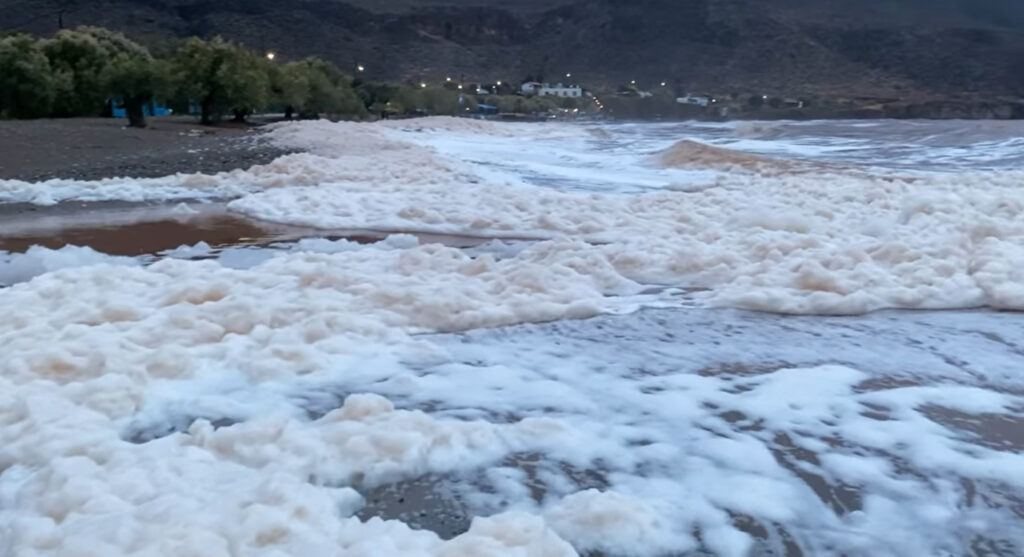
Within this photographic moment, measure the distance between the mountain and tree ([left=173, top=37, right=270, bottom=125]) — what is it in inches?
2062

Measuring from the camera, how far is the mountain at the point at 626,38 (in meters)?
90.0

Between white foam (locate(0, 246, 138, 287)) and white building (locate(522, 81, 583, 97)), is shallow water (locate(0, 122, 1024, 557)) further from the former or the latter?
white building (locate(522, 81, 583, 97))

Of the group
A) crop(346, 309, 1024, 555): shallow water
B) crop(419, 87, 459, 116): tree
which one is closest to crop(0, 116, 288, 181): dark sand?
crop(346, 309, 1024, 555): shallow water

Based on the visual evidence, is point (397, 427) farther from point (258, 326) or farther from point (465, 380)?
point (258, 326)

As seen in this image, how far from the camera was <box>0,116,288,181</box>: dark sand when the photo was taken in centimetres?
1234

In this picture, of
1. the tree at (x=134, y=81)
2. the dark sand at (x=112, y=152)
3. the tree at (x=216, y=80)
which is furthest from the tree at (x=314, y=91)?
the dark sand at (x=112, y=152)

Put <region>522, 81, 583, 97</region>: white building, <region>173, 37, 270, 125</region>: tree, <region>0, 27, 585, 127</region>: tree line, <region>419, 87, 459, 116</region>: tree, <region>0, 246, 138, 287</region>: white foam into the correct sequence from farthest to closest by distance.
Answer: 1. <region>522, 81, 583, 97</region>: white building
2. <region>419, 87, 459, 116</region>: tree
3. <region>173, 37, 270, 125</region>: tree
4. <region>0, 27, 585, 127</region>: tree line
5. <region>0, 246, 138, 287</region>: white foam

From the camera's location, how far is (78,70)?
2633cm

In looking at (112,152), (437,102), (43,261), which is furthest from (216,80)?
(437,102)

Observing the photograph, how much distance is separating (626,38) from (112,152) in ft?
390

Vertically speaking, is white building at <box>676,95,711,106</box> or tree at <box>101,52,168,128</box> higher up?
tree at <box>101,52,168,128</box>

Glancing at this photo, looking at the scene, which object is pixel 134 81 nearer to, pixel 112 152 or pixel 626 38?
pixel 112 152

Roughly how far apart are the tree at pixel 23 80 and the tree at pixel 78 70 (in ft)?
3.54

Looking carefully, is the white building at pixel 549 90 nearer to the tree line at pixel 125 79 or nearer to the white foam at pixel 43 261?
the tree line at pixel 125 79
